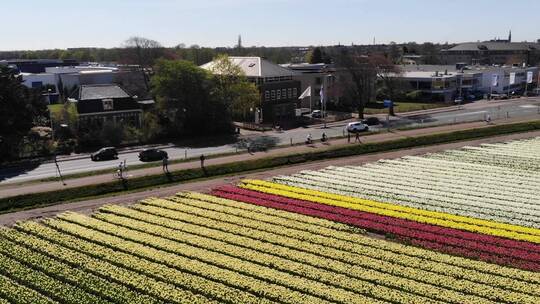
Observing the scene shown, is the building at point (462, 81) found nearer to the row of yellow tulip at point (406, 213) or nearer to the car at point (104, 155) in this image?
the car at point (104, 155)

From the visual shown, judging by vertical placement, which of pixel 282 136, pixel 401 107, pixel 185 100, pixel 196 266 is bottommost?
pixel 401 107

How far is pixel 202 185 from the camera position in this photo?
153 feet

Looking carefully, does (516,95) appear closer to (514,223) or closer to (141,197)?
(514,223)

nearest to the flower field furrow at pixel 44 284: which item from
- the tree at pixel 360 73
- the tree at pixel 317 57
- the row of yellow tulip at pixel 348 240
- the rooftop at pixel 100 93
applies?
the row of yellow tulip at pixel 348 240

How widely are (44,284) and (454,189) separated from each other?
107 feet

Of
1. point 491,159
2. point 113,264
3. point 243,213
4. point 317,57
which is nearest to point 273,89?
point 491,159

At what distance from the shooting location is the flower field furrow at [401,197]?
37.8 meters

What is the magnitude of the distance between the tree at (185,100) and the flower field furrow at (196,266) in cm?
3485

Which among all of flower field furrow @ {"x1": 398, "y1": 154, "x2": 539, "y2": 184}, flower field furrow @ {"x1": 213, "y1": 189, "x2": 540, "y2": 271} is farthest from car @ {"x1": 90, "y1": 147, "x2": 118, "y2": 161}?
flower field furrow @ {"x1": 398, "y1": 154, "x2": 539, "y2": 184}

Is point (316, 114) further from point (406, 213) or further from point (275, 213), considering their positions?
point (275, 213)

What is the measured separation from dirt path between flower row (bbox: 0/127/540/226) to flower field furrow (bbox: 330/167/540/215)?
10.7 feet

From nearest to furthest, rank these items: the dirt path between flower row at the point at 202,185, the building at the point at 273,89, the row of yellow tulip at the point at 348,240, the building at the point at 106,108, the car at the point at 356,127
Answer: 1. the row of yellow tulip at the point at 348,240
2. the dirt path between flower row at the point at 202,185
3. the building at the point at 106,108
4. the car at the point at 356,127
5. the building at the point at 273,89

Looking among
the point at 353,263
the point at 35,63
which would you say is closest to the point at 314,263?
the point at 353,263

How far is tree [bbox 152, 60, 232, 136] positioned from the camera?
225 feet
